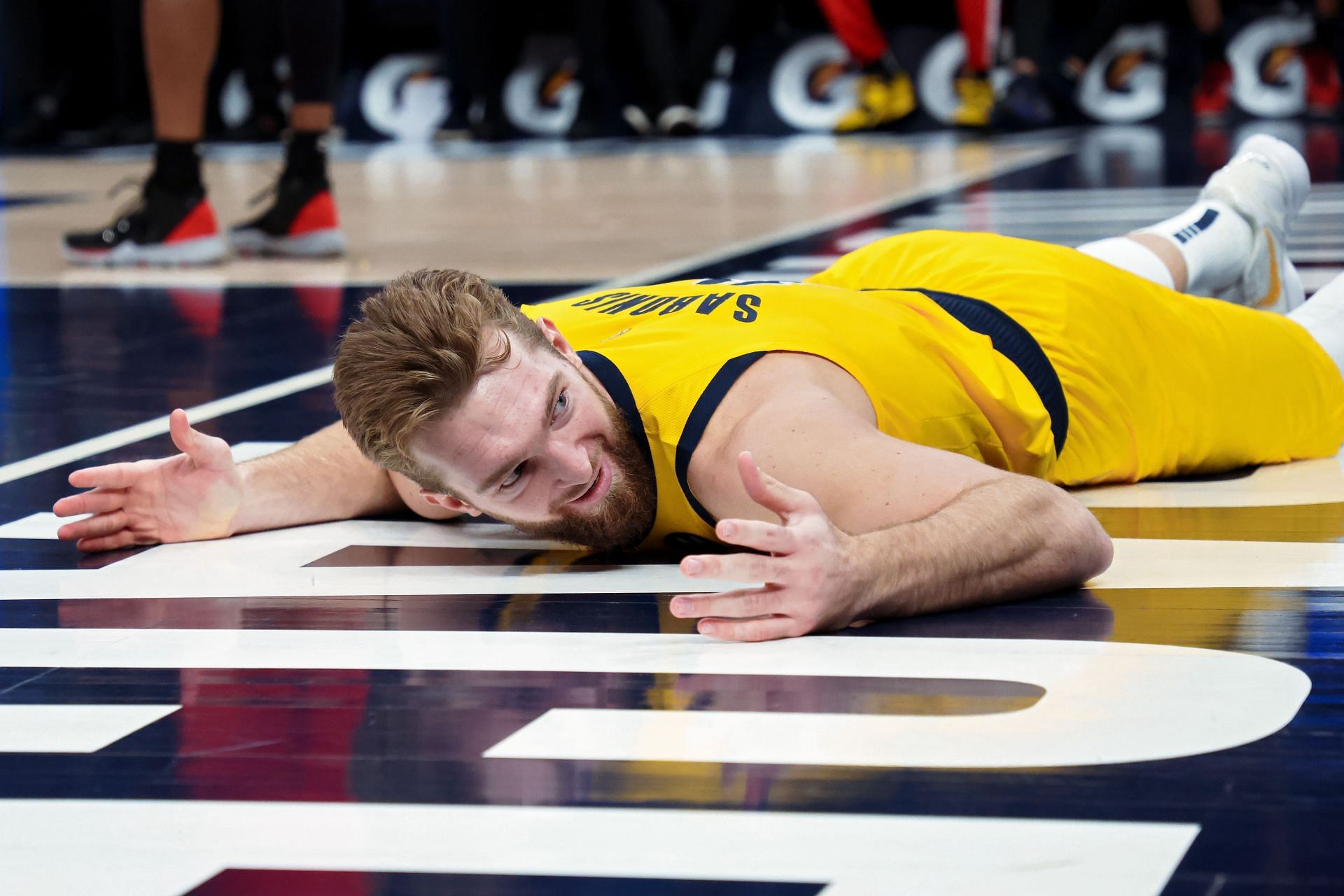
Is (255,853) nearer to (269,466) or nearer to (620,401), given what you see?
(620,401)

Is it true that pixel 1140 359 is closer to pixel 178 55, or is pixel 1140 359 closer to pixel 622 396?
pixel 622 396

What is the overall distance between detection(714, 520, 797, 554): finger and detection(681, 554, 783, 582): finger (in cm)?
2

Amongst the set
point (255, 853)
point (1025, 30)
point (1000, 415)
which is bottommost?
point (255, 853)

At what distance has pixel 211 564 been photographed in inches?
101

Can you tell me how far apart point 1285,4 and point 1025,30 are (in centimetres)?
180

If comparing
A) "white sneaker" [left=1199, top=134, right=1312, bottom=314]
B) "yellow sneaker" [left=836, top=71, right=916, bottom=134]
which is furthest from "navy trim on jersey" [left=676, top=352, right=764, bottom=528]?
"yellow sneaker" [left=836, top=71, right=916, bottom=134]

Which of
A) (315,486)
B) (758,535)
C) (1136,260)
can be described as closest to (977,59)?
(1136,260)

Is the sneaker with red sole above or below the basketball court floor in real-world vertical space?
above

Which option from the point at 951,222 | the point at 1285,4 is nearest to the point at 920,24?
the point at 1285,4

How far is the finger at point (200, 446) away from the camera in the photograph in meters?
2.52

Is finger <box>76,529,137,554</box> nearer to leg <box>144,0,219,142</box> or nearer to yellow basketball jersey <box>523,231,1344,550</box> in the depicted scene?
yellow basketball jersey <box>523,231,1344,550</box>

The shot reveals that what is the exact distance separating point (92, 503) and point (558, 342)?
78cm

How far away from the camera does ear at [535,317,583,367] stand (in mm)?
2340

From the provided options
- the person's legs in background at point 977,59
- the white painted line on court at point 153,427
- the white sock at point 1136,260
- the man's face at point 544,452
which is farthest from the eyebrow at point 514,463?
the person's legs in background at point 977,59
